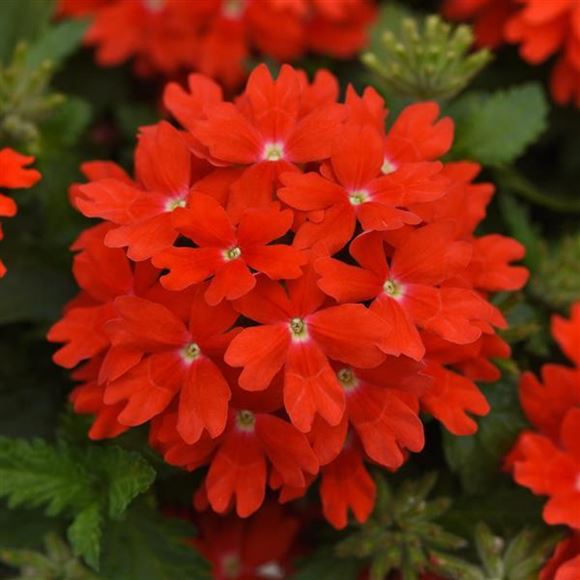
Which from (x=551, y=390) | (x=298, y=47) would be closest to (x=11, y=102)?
(x=298, y=47)

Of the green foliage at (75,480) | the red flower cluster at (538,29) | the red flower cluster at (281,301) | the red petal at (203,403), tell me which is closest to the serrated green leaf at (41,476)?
the green foliage at (75,480)

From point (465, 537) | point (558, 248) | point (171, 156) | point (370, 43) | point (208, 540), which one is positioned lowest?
point (208, 540)

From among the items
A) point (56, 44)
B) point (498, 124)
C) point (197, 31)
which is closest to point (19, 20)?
point (56, 44)

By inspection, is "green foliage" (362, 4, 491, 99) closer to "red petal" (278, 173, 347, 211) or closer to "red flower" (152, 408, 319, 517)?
"red petal" (278, 173, 347, 211)

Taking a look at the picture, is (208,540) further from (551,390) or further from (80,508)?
(551,390)

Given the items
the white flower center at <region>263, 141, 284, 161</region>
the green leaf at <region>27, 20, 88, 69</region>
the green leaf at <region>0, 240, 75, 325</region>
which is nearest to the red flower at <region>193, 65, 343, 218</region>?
the white flower center at <region>263, 141, 284, 161</region>

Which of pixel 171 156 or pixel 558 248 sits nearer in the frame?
pixel 171 156

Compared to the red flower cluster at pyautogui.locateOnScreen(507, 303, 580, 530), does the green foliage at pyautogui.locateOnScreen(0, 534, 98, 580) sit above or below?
below

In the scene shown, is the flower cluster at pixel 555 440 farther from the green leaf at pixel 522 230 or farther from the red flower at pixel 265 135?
the red flower at pixel 265 135
